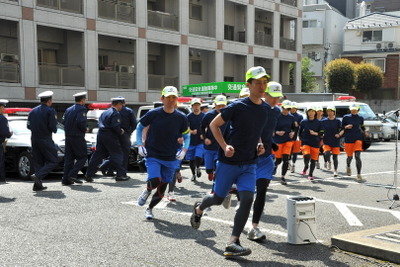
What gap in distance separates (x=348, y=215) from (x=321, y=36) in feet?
176

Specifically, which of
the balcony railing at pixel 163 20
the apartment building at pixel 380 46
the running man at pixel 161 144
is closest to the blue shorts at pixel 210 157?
the running man at pixel 161 144

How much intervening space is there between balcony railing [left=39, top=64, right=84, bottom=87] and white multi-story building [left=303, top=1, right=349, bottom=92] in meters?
37.1

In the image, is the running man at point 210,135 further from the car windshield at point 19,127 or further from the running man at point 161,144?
the car windshield at point 19,127

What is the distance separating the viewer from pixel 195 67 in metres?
33.7

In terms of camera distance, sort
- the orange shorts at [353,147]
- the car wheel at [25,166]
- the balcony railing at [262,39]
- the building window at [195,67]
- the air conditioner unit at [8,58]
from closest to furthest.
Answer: the car wheel at [25,166], the orange shorts at [353,147], the air conditioner unit at [8,58], the building window at [195,67], the balcony railing at [262,39]

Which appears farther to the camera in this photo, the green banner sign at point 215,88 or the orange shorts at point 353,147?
the green banner sign at point 215,88

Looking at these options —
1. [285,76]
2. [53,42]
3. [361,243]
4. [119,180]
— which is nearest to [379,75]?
[285,76]

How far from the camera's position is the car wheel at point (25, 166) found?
1186 cm

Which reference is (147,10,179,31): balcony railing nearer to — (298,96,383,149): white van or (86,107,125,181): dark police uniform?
(298,96,383,149): white van

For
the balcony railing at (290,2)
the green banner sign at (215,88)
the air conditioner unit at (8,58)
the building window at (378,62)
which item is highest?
the balcony railing at (290,2)

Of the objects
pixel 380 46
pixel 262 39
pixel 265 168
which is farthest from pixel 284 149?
pixel 380 46

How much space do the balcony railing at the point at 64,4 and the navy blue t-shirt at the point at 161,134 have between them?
1899cm

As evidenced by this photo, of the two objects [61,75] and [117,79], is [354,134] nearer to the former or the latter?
[61,75]

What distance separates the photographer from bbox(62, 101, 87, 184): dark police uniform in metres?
10.9
